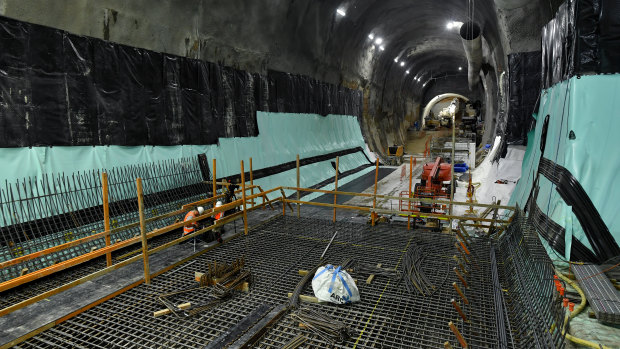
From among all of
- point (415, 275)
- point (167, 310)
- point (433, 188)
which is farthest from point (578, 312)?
point (433, 188)

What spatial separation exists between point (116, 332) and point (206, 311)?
111 centimetres

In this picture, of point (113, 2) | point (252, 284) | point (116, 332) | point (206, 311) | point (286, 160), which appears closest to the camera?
point (116, 332)

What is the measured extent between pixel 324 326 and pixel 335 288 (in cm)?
69

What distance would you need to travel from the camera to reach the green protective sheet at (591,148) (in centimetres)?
608

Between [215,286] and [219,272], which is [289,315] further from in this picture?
[219,272]

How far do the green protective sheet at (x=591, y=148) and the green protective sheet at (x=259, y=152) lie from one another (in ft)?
28.8

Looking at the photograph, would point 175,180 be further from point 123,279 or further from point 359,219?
point 359,219

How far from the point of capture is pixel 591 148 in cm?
630

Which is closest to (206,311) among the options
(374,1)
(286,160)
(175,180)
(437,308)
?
(437,308)

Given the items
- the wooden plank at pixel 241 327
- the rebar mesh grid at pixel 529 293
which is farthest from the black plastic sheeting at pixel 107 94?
the rebar mesh grid at pixel 529 293

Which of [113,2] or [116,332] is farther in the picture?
[113,2]

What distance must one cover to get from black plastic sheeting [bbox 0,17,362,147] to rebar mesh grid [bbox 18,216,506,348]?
391 centimetres

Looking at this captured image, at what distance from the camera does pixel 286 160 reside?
1481 cm

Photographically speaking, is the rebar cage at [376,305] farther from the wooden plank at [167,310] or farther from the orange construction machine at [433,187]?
the orange construction machine at [433,187]
